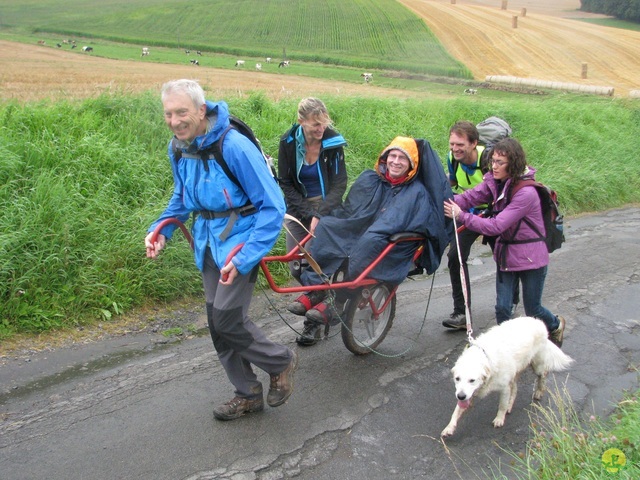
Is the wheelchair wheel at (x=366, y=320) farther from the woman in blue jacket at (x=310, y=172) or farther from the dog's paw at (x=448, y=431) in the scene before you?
the dog's paw at (x=448, y=431)

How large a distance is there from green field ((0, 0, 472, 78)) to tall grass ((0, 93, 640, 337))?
13.2 m

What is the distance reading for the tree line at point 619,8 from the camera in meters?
33.9

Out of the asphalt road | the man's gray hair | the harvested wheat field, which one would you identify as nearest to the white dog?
the asphalt road

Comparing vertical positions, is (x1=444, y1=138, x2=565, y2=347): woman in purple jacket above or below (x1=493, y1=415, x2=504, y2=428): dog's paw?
above

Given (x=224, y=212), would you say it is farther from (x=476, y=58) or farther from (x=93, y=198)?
(x=476, y=58)

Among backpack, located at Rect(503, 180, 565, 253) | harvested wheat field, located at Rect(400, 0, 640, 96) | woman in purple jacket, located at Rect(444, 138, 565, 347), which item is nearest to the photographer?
woman in purple jacket, located at Rect(444, 138, 565, 347)

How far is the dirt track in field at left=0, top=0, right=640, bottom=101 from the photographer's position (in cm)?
1716

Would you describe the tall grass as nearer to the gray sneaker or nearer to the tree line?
the gray sneaker

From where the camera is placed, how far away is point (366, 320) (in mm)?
5355

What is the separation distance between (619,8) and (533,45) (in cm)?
1116

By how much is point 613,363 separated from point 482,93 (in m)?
15.6

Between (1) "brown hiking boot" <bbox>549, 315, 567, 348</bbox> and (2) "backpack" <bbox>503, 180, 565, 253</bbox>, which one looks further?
(1) "brown hiking boot" <bbox>549, 315, 567, 348</bbox>

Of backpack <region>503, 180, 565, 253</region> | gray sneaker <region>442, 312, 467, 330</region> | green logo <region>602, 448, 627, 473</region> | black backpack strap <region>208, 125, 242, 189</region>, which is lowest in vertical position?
gray sneaker <region>442, 312, 467, 330</region>

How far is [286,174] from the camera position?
18.5 ft
